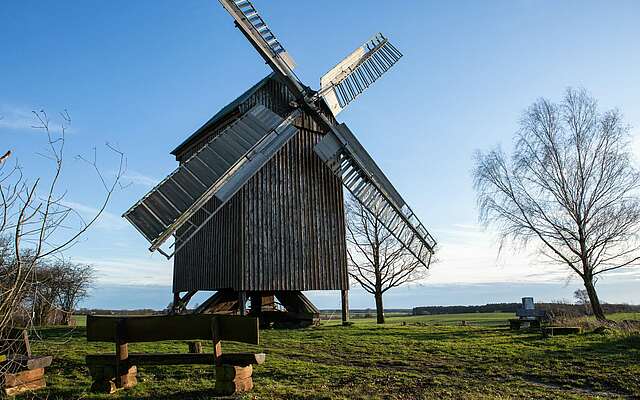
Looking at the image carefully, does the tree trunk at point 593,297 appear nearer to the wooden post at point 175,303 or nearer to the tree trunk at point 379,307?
the tree trunk at point 379,307

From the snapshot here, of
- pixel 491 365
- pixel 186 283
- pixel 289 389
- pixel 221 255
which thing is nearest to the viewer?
pixel 289 389

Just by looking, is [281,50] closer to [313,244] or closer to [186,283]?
[313,244]

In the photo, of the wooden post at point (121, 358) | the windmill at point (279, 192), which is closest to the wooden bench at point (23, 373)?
the wooden post at point (121, 358)

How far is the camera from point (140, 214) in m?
13.4

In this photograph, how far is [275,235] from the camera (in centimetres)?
1725

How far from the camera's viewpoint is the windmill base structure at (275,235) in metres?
16.7

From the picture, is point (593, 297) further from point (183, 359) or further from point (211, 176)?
point (183, 359)

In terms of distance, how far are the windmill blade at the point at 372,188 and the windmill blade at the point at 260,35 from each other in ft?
9.99

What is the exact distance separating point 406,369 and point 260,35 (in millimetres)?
12290

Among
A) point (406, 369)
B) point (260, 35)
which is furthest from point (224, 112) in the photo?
point (406, 369)

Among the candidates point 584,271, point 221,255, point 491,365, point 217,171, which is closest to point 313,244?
point 221,255

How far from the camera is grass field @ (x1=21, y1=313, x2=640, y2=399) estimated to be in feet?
24.6

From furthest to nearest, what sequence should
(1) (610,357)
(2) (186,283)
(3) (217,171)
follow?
(2) (186,283), (3) (217,171), (1) (610,357)

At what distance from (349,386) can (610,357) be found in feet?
22.3
